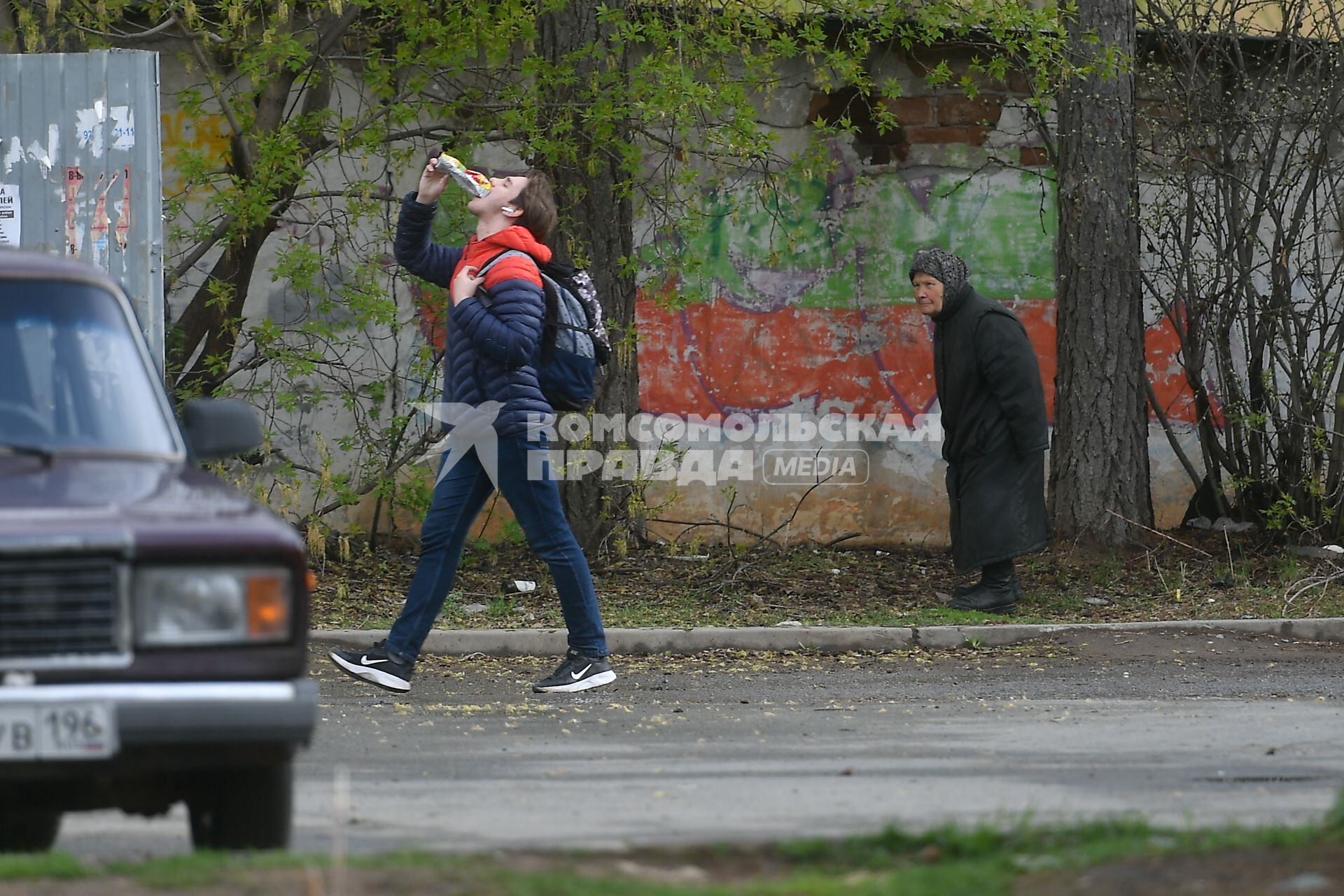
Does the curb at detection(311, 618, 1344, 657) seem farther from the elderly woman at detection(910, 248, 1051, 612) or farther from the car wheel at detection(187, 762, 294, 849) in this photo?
the car wheel at detection(187, 762, 294, 849)

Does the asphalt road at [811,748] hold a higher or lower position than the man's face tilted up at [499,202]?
lower

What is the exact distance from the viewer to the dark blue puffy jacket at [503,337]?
7148 mm

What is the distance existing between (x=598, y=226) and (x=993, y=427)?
259 centimetres

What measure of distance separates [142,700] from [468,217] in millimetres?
7524

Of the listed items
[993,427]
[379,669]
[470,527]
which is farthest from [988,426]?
[379,669]

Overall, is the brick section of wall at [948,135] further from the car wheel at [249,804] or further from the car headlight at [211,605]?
the car headlight at [211,605]

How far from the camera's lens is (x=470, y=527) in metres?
7.44

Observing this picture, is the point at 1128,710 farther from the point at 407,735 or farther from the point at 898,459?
the point at 898,459

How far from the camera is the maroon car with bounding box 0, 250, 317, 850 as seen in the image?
11.9ft

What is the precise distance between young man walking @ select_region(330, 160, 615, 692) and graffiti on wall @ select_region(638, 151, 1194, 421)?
495 centimetres

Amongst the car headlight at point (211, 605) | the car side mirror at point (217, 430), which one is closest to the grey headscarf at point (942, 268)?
the car side mirror at point (217, 430)

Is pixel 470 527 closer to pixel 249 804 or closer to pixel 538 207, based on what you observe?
pixel 538 207

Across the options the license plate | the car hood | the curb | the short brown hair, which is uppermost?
the short brown hair

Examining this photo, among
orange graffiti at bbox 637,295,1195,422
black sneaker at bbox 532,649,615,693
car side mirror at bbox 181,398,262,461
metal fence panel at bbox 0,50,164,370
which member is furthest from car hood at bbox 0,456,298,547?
orange graffiti at bbox 637,295,1195,422
